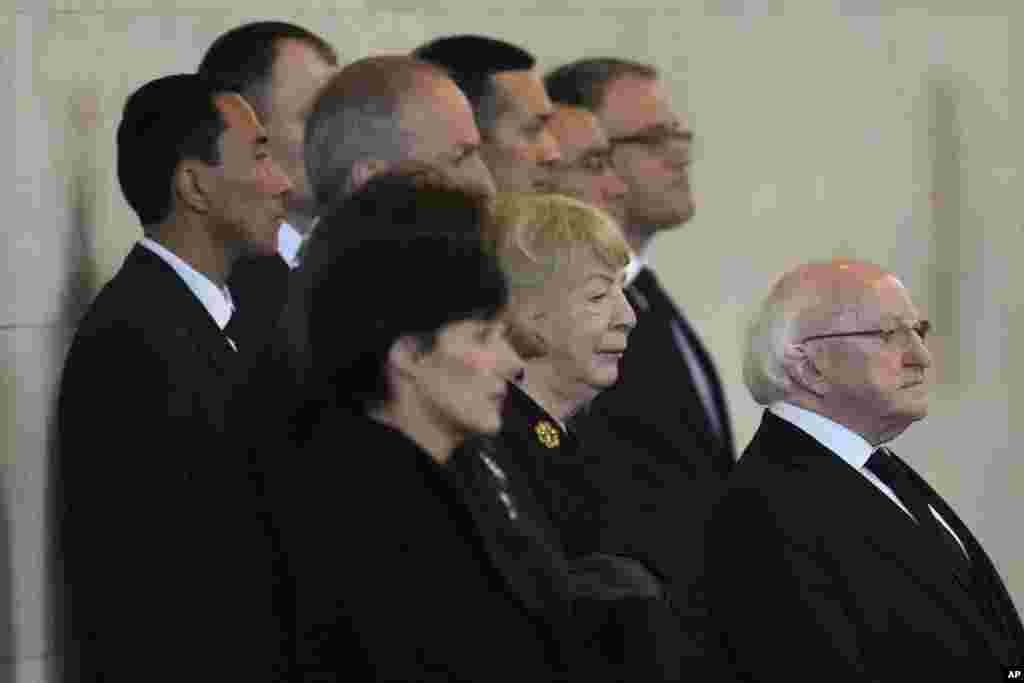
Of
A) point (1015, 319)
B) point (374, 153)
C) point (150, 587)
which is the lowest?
point (1015, 319)

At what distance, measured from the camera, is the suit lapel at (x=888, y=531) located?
15.0ft

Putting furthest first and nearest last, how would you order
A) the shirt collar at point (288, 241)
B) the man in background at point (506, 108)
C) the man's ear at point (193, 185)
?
the man in background at point (506, 108)
the shirt collar at point (288, 241)
the man's ear at point (193, 185)

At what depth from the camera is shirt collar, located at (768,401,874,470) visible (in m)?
4.78

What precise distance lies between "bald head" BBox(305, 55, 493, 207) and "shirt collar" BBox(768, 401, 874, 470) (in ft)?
2.65

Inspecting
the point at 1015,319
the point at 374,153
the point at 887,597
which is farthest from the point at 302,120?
the point at 1015,319

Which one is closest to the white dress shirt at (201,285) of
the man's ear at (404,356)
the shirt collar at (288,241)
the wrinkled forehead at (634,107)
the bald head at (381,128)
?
the bald head at (381,128)

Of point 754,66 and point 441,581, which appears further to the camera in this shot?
point 754,66

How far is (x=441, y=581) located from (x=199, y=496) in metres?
1.41

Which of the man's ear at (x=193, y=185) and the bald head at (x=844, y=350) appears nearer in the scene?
the bald head at (x=844, y=350)

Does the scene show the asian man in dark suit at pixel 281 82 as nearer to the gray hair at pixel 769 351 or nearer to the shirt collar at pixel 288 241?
the shirt collar at pixel 288 241

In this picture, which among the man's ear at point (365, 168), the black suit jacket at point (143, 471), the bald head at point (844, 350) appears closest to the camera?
the black suit jacket at point (143, 471)

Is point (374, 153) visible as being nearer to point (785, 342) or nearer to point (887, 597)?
point (785, 342)

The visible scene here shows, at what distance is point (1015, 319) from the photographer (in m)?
9.68

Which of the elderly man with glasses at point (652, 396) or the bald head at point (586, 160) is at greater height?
the bald head at point (586, 160)
